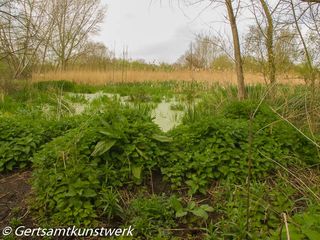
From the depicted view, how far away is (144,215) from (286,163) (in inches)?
49.2

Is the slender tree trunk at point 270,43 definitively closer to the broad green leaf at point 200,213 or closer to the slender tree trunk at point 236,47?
the slender tree trunk at point 236,47

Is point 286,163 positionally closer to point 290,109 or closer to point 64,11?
point 290,109

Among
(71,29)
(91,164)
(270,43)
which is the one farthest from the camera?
(71,29)

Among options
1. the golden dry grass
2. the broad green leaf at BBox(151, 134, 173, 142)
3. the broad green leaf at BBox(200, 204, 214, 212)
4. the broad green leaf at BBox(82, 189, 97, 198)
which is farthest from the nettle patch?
the golden dry grass

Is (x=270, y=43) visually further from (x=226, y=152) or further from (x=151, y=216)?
(x=151, y=216)

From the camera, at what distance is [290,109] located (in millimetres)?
3275

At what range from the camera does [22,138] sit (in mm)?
2654

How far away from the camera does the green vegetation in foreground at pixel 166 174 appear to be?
1.88 metres

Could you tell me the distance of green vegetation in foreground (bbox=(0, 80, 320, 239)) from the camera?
1879 millimetres

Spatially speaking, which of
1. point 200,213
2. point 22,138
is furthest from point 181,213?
point 22,138

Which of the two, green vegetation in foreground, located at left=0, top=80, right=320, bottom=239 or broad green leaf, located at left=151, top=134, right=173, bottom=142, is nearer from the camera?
green vegetation in foreground, located at left=0, top=80, right=320, bottom=239

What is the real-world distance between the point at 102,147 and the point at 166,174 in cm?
52

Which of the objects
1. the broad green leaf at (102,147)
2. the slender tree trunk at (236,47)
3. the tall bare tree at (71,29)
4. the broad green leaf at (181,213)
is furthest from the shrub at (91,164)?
the tall bare tree at (71,29)

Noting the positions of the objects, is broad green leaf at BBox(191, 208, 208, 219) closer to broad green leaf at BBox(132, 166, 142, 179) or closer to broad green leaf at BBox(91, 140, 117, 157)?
broad green leaf at BBox(132, 166, 142, 179)
